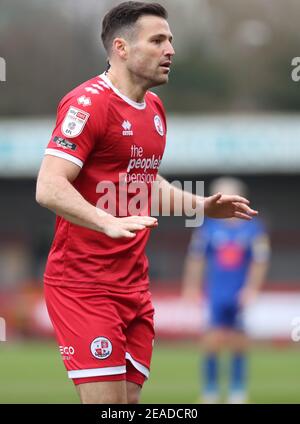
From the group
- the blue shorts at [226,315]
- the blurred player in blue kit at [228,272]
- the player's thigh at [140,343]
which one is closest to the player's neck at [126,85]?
the player's thigh at [140,343]

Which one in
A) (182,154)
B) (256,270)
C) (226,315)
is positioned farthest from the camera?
(182,154)

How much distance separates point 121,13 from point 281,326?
14490 millimetres

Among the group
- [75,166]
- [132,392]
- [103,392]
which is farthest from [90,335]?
[75,166]

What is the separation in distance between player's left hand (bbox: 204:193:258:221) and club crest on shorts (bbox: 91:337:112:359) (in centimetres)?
101

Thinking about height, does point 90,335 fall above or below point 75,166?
below

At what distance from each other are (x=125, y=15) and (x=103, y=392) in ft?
6.52

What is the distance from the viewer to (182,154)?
25906 millimetres

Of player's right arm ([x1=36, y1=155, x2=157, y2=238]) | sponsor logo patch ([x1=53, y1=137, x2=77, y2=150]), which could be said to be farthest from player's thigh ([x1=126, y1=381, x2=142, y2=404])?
sponsor logo patch ([x1=53, y1=137, x2=77, y2=150])

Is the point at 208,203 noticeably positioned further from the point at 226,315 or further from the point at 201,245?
the point at 226,315

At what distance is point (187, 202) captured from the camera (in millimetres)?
A: 6145

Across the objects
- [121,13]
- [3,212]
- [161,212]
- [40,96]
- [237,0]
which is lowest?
[161,212]

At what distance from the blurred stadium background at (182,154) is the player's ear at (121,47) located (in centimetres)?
560

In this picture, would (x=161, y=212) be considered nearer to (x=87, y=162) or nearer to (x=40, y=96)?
(x=87, y=162)
